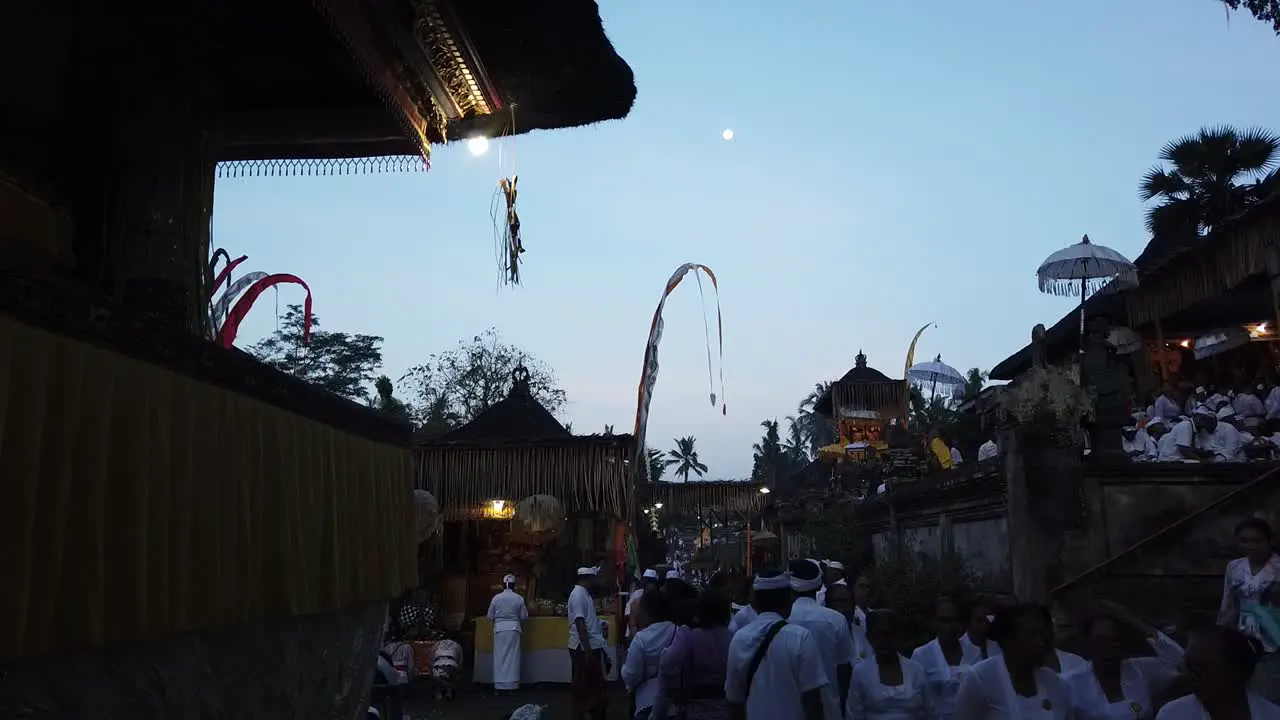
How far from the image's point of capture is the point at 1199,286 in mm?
16234

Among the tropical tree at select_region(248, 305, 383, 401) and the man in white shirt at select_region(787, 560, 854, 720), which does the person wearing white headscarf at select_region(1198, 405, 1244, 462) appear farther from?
the tropical tree at select_region(248, 305, 383, 401)

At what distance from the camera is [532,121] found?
8555 mm

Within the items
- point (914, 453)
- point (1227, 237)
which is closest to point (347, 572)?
point (1227, 237)

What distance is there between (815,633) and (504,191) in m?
4.32

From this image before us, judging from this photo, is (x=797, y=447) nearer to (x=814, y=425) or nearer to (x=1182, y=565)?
(x=814, y=425)

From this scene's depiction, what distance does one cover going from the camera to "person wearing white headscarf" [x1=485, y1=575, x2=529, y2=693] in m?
13.0

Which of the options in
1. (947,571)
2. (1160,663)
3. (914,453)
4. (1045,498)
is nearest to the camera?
(1160,663)

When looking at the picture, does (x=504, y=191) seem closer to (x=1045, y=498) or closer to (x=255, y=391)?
(x=255, y=391)

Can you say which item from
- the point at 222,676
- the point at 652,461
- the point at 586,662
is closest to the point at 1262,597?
the point at 586,662

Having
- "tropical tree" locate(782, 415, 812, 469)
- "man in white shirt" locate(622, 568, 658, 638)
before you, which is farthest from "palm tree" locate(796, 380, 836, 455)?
"man in white shirt" locate(622, 568, 658, 638)

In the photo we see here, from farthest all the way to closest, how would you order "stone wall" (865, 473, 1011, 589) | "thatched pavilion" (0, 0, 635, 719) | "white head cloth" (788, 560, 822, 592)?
"stone wall" (865, 473, 1011, 589), "white head cloth" (788, 560, 822, 592), "thatched pavilion" (0, 0, 635, 719)

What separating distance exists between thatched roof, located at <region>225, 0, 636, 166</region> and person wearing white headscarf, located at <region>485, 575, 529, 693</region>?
6.77 metres

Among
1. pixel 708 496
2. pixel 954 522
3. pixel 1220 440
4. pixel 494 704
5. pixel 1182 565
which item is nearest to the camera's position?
pixel 1182 565

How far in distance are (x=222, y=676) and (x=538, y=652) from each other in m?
9.83
